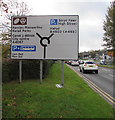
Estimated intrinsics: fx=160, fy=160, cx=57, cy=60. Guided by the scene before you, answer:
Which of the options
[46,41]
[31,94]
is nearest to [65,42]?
[46,41]

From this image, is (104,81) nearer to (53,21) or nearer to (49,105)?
(53,21)

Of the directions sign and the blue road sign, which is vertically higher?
the blue road sign

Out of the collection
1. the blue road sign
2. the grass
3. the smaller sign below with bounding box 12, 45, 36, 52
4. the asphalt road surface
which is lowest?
the asphalt road surface

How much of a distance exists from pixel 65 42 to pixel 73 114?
155 inches

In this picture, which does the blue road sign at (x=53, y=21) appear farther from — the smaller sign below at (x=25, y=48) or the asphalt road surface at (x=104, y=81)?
the asphalt road surface at (x=104, y=81)

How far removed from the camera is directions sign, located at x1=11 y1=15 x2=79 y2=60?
7.60m

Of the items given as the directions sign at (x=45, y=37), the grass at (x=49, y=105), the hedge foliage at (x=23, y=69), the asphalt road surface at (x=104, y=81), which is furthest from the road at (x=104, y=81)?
the hedge foliage at (x=23, y=69)

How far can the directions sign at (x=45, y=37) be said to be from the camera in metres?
7.60

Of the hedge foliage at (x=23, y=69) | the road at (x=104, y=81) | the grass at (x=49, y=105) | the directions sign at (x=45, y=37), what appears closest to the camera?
the grass at (x=49, y=105)

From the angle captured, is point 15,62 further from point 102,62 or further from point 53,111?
point 102,62

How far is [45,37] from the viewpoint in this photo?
7.83 metres

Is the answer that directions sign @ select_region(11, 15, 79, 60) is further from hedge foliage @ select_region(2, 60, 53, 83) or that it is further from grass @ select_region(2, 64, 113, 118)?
grass @ select_region(2, 64, 113, 118)

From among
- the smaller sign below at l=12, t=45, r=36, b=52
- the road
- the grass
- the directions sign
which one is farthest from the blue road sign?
the road

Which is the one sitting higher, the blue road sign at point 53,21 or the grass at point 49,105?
the blue road sign at point 53,21
